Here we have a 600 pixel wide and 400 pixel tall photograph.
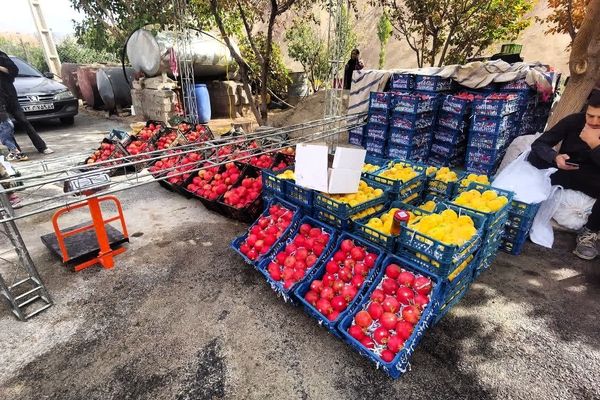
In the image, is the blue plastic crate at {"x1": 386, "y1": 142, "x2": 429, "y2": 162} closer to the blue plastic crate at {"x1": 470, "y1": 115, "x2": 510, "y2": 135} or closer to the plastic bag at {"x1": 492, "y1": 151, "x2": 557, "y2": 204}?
the blue plastic crate at {"x1": 470, "y1": 115, "x2": 510, "y2": 135}

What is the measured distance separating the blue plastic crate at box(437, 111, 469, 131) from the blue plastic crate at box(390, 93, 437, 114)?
281 mm

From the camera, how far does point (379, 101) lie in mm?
7379

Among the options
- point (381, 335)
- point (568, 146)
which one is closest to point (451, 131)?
point (568, 146)

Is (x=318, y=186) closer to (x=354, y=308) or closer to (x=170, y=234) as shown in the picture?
(x=354, y=308)

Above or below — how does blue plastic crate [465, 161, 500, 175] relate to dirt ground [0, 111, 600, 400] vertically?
above

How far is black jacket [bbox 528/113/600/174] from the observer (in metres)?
4.49

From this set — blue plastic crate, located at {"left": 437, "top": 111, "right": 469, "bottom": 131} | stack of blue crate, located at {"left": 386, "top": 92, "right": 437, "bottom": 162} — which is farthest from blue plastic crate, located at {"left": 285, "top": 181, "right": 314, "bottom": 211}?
blue plastic crate, located at {"left": 437, "top": 111, "right": 469, "bottom": 131}

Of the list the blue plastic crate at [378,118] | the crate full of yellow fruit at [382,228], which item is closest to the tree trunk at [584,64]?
the blue plastic crate at [378,118]

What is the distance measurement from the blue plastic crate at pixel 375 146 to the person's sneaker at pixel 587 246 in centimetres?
412

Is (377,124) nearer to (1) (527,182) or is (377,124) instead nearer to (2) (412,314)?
(1) (527,182)

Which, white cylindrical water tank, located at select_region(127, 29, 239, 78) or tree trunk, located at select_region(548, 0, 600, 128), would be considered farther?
white cylindrical water tank, located at select_region(127, 29, 239, 78)

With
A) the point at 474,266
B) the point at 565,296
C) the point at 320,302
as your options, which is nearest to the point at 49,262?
the point at 320,302

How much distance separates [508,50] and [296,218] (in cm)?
942

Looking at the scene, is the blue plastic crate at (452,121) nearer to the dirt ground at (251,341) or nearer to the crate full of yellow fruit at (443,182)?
the crate full of yellow fruit at (443,182)
